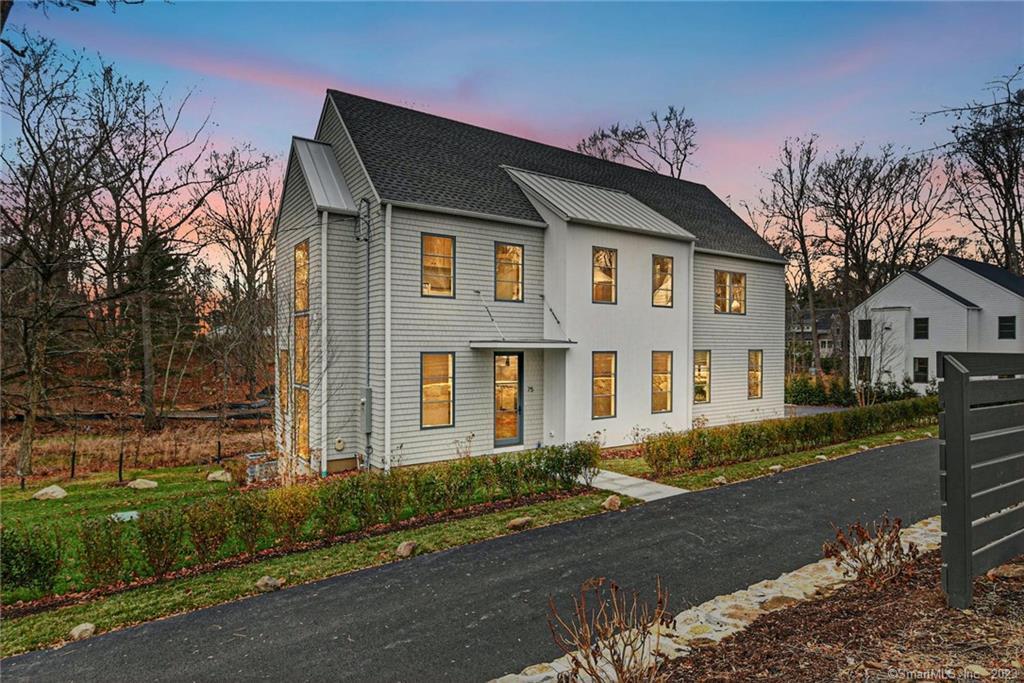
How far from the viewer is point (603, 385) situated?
1371 centimetres

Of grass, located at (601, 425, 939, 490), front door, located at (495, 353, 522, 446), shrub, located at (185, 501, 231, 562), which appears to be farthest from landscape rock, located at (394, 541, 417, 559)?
front door, located at (495, 353, 522, 446)

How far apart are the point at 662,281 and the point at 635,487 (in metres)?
7.22

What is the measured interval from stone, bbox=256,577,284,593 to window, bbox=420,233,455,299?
695 cm

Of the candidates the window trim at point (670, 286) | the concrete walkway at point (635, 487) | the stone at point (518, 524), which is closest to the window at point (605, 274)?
the window trim at point (670, 286)

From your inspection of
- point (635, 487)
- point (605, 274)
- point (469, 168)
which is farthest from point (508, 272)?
point (635, 487)

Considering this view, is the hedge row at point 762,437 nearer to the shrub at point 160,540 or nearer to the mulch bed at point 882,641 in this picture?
the mulch bed at point 882,641

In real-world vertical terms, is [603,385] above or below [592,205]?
below

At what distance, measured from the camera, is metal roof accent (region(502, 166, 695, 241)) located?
13305mm

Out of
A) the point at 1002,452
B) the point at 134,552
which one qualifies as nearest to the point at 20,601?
the point at 134,552

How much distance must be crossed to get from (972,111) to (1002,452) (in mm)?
3854

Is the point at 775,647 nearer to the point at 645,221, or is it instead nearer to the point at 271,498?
the point at 271,498

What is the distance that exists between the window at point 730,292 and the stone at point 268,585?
14.9m

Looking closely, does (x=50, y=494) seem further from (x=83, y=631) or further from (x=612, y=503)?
(x=612, y=503)

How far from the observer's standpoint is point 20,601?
5.62 meters
